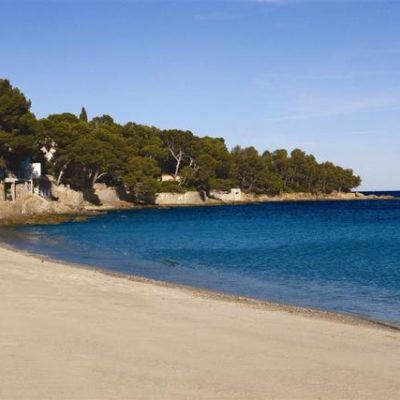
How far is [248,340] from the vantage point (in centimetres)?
1037

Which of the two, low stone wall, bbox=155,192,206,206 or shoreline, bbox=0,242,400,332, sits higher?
low stone wall, bbox=155,192,206,206

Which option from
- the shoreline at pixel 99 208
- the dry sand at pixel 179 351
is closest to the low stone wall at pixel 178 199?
the shoreline at pixel 99 208

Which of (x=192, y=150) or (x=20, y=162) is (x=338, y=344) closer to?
(x=20, y=162)

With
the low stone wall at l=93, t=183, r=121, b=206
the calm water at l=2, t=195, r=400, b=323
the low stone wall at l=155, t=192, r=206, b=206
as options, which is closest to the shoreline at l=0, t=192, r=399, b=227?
the low stone wall at l=155, t=192, r=206, b=206

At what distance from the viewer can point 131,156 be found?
100500 mm

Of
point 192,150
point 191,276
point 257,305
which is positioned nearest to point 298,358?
point 257,305

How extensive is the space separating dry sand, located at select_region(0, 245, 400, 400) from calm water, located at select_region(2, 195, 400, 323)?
4.57m

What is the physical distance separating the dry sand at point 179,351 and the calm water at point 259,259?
4569 millimetres

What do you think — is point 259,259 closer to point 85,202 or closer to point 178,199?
point 85,202

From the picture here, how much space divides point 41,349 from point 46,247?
27074 millimetres

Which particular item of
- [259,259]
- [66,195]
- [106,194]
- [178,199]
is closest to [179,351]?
[259,259]

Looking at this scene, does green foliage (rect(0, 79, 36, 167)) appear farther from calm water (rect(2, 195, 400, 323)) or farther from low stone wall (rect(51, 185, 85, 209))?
calm water (rect(2, 195, 400, 323))

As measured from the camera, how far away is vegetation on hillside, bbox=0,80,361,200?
7250 cm

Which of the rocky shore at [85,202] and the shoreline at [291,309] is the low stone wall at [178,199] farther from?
the shoreline at [291,309]
